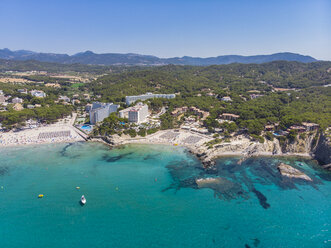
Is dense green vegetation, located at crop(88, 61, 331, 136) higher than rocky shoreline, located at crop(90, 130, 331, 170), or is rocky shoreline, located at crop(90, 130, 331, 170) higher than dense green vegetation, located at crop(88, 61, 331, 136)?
dense green vegetation, located at crop(88, 61, 331, 136)

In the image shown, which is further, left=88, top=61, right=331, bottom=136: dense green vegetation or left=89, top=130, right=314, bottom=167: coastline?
left=88, top=61, right=331, bottom=136: dense green vegetation

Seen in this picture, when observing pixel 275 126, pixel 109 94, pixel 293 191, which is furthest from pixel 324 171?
pixel 109 94

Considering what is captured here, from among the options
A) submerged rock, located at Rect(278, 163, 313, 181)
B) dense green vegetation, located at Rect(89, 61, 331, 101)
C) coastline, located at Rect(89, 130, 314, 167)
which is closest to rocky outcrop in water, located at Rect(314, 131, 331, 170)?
coastline, located at Rect(89, 130, 314, 167)

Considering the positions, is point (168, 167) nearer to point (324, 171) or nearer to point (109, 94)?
point (324, 171)

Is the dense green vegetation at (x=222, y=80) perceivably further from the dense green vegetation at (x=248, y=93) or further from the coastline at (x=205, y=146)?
the coastline at (x=205, y=146)

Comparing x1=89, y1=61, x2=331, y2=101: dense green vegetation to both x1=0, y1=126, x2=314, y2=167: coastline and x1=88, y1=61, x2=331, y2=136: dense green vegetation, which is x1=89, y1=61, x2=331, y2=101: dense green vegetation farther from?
x1=0, y1=126, x2=314, y2=167: coastline

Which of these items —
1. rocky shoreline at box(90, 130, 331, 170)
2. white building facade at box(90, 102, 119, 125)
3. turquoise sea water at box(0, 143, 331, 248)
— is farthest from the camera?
white building facade at box(90, 102, 119, 125)

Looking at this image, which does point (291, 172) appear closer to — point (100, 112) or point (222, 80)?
point (100, 112)
